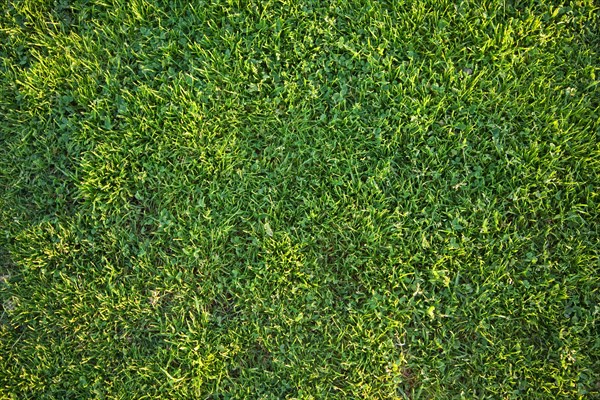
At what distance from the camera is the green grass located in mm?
2361

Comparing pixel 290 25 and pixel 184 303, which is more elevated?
pixel 290 25

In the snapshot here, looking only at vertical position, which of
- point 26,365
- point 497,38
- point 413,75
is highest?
point 497,38

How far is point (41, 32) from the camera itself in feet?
8.91

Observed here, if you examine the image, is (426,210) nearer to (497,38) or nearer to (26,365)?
(497,38)

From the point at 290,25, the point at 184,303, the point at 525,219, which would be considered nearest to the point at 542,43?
the point at 525,219

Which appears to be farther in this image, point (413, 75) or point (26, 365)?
point (413, 75)

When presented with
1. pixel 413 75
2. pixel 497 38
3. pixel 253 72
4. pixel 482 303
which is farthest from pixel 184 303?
pixel 497 38

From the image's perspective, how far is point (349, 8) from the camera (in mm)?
2682

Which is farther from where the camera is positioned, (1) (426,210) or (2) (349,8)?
(2) (349,8)

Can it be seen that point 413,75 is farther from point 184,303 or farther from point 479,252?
Result: point 184,303

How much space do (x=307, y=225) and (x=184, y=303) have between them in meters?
0.76

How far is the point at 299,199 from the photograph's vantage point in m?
2.53

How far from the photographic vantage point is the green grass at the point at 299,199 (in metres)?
2.36

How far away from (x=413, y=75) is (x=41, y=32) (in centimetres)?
215
